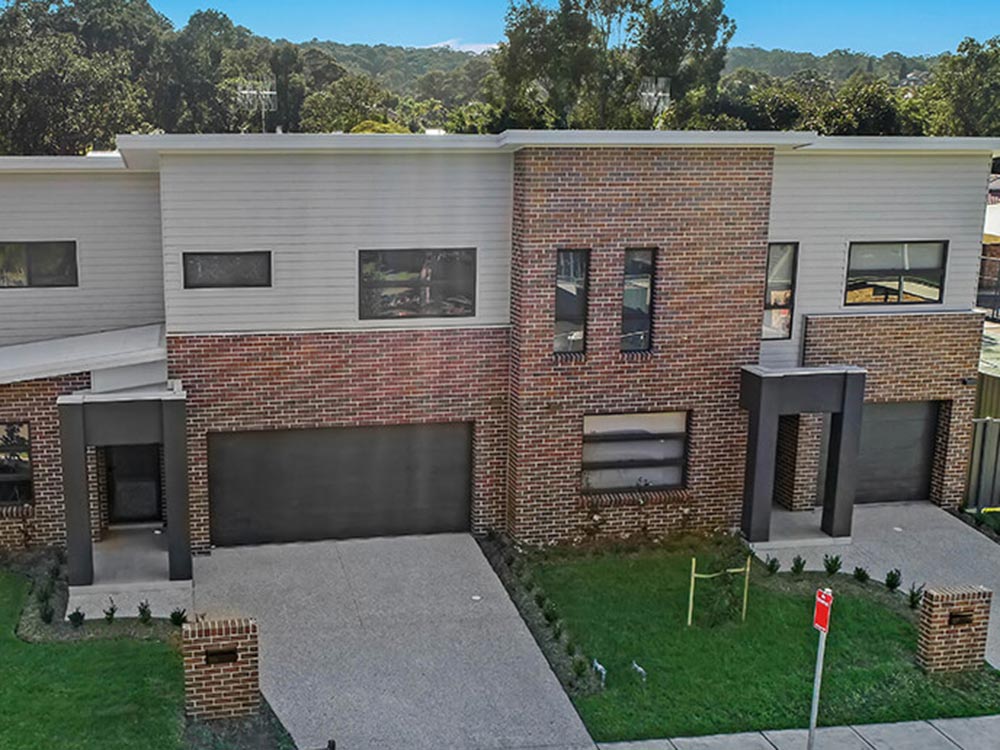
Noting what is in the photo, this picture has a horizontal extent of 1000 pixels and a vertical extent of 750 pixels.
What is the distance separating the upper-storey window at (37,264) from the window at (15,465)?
2427 millimetres

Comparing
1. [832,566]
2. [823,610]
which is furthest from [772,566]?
[823,610]

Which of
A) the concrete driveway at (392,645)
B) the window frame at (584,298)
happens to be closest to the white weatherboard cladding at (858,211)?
the window frame at (584,298)

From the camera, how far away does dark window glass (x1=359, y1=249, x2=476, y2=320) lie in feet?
49.2

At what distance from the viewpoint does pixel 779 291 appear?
648 inches

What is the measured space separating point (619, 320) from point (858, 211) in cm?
444

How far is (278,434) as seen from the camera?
1522 cm

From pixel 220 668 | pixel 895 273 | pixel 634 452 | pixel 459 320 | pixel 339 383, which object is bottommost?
pixel 220 668

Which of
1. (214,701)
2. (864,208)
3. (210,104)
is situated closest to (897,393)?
(864,208)

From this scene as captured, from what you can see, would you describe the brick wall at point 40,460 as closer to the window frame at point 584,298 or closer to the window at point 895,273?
the window frame at point 584,298

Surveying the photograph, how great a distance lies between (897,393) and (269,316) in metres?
10.2

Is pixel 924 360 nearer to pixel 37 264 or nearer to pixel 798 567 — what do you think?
pixel 798 567

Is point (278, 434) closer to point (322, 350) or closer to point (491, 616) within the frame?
point (322, 350)

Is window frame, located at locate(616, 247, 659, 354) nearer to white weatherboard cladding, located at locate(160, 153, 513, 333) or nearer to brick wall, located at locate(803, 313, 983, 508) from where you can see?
white weatherboard cladding, located at locate(160, 153, 513, 333)

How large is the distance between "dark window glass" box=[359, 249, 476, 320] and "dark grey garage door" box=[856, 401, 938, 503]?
722cm
